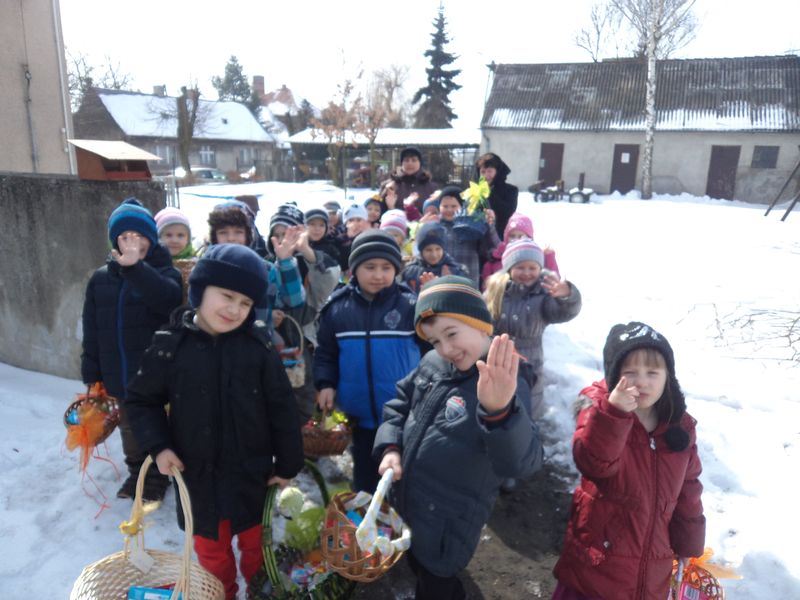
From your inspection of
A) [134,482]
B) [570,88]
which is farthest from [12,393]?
[570,88]

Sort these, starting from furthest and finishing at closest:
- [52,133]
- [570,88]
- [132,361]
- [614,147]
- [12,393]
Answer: [570,88] < [614,147] < [52,133] < [12,393] < [132,361]

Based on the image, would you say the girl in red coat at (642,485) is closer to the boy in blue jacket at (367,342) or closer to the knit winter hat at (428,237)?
the boy in blue jacket at (367,342)

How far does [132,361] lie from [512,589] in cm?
253

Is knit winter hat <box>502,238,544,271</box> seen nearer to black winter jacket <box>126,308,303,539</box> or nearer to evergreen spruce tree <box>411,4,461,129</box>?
black winter jacket <box>126,308,303,539</box>

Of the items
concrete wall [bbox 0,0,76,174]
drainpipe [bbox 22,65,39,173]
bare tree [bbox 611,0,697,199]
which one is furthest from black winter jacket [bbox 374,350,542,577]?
bare tree [bbox 611,0,697,199]

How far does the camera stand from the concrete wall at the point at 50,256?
4.22 m

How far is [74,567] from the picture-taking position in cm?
285

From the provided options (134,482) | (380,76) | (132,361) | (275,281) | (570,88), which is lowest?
(134,482)

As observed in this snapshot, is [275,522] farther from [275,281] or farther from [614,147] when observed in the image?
[614,147]

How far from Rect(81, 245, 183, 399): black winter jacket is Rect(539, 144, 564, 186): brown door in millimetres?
26613

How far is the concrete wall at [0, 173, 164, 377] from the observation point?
4223mm

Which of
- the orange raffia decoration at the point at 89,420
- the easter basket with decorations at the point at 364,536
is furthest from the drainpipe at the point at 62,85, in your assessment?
the easter basket with decorations at the point at 364,536

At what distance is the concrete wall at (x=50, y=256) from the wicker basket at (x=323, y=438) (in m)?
2.26

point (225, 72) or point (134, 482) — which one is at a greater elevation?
point (225, 72)
